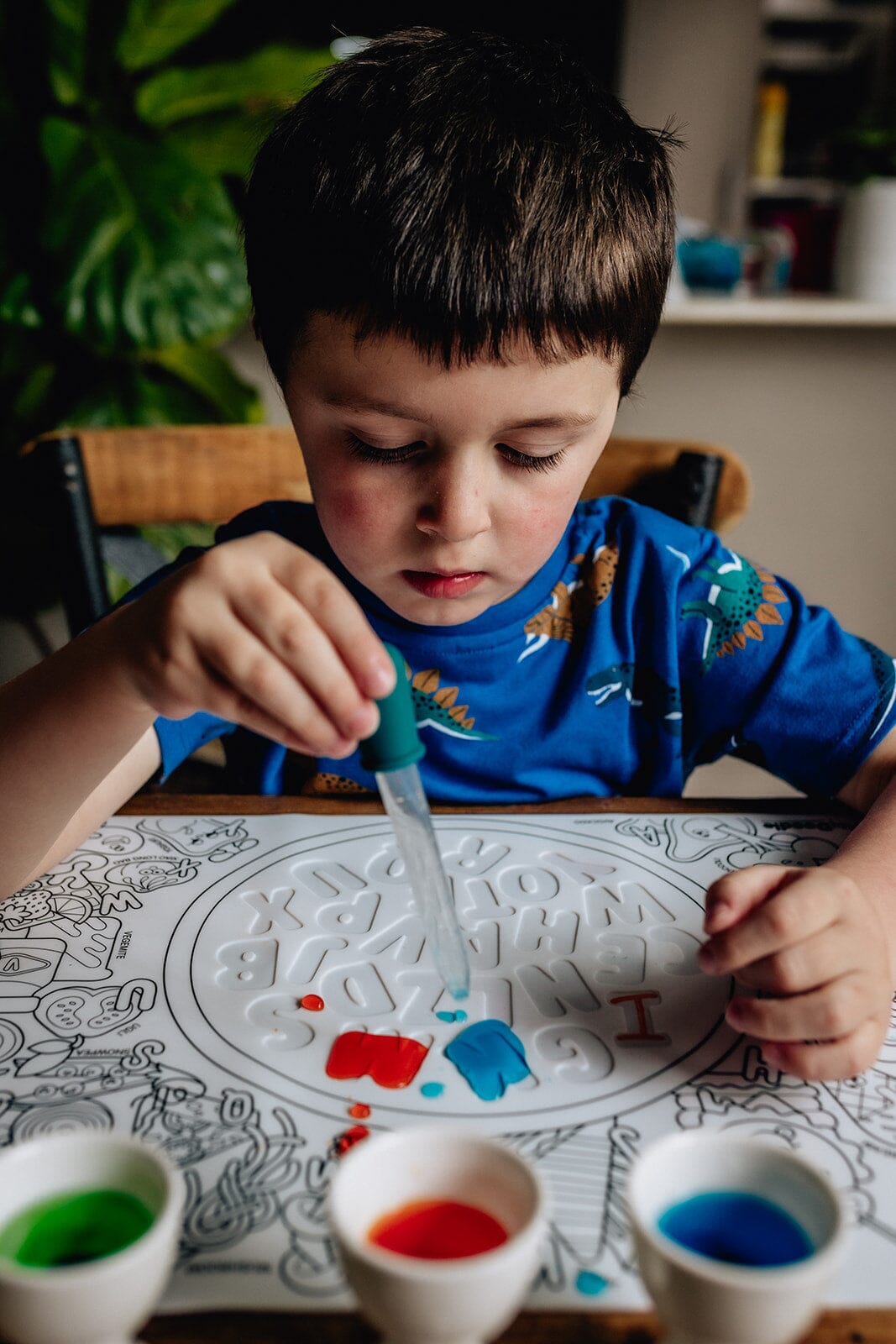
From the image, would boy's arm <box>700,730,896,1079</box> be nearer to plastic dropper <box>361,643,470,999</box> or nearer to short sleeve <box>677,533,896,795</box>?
plastic dropper <box>361,643,470,999</box>

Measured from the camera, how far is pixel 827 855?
2.06ft

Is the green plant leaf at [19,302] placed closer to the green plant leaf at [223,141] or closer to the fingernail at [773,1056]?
the green plant leaf at [223,141]

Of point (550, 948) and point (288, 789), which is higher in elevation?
point (550, 948)

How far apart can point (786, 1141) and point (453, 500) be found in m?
0.35

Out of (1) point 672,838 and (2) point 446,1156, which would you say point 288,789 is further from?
(2) point 446,1156

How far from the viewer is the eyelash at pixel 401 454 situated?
59 centimetres

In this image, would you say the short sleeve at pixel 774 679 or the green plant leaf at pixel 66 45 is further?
the green plant leaf at pixel 66 45

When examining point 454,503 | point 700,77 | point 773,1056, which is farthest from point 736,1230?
point 700,77

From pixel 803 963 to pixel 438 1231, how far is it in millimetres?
209

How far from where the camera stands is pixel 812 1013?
44 centimetres

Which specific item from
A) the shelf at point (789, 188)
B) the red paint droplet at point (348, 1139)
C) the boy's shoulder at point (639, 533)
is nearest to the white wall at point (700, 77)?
the shelf at point (789, 188)

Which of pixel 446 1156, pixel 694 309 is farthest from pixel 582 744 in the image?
pixel 694 309

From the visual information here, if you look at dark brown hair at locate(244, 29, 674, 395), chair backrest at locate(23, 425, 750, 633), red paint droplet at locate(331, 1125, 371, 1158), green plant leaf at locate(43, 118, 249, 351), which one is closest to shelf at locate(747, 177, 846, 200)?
green plant leaf at locate(43, 118, 249, 351)

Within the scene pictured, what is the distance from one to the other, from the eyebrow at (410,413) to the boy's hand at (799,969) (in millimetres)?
269
